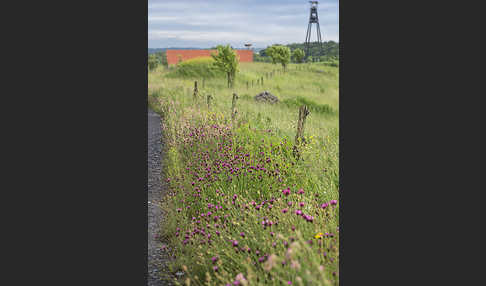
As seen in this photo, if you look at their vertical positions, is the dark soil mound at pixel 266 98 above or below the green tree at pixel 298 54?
below

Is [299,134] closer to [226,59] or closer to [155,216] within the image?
[155,216]

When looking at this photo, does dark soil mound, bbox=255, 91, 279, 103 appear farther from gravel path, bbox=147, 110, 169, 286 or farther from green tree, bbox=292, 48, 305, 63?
green tree, bbox=292, 48, 305, 63

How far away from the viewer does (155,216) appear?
14.5 ft

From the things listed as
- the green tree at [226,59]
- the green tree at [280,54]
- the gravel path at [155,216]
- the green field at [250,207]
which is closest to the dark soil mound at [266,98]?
the green tree at [226,59]

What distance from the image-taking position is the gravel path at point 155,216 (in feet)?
11.1

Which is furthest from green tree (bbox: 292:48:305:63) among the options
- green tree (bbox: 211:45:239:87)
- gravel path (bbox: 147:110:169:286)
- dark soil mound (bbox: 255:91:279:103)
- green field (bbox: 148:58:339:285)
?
gravel path (bbox: 147:110:169:286)

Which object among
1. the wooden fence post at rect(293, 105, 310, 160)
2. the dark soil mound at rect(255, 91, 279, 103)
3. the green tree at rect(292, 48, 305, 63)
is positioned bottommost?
the wooden fence post at rect(293, 105, 310, 160)

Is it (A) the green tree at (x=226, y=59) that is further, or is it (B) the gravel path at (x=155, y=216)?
(A) the green tree at (x=226, y=59)

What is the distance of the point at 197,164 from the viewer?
5.20m

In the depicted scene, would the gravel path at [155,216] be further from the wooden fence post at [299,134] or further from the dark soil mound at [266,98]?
the dark soil mound at [266,98]

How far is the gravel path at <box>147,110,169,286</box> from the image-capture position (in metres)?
3.38

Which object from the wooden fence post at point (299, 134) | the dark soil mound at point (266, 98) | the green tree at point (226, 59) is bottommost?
the wooden fence post at point (299, 134)

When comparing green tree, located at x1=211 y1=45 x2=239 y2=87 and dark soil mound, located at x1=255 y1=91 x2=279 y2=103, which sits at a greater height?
green tree, located at x1=211 y1=45 x2=239 y2=87
